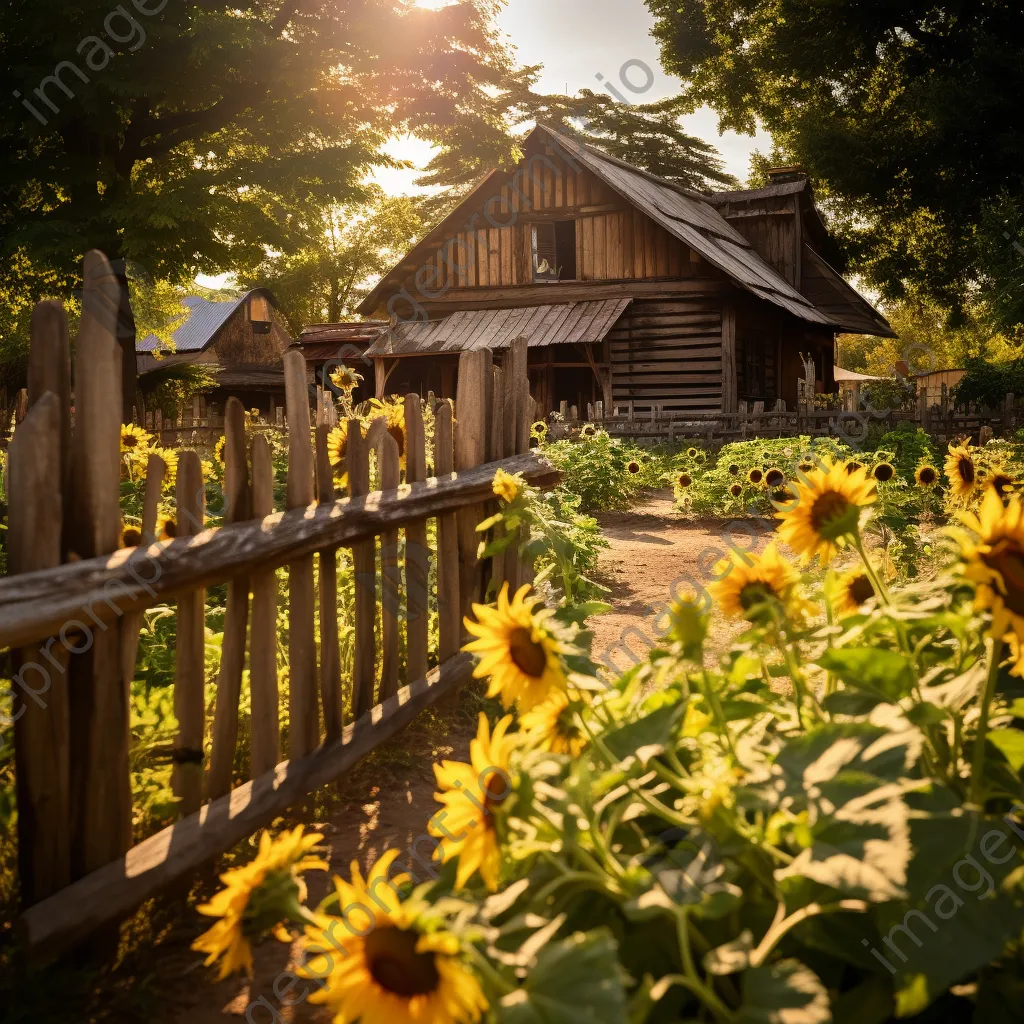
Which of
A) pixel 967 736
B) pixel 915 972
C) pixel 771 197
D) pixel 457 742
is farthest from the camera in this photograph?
pixel 771 197

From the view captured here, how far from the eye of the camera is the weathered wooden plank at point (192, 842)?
2.25m

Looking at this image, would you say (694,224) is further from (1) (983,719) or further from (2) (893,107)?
(1) (983,719)

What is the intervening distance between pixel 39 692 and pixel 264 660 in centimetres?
95

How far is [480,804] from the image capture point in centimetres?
134

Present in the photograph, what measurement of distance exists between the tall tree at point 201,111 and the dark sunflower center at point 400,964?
51.3 ft

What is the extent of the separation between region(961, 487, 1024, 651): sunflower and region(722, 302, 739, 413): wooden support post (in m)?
18.9

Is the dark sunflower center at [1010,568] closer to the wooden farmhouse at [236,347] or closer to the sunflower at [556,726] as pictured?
the sunflower at [556,726]

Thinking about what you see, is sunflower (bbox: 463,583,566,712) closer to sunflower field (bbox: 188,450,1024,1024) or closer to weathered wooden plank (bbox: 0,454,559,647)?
sunflower field (bbox: 188,450,1024,1024)

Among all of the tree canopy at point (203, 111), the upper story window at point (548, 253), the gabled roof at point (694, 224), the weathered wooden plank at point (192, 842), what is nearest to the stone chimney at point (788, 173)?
the gabled roof at point (694, 224)

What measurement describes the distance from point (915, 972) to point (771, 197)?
27.8 meters

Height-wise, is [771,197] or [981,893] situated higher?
[771,197]

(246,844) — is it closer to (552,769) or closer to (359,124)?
(552,769)

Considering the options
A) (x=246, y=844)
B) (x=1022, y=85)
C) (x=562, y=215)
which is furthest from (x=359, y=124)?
(x=246, y=844)

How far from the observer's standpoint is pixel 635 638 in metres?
5.49
